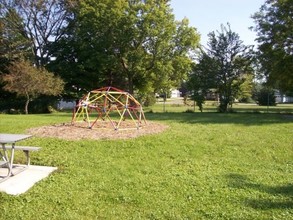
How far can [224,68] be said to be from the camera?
25531 mm

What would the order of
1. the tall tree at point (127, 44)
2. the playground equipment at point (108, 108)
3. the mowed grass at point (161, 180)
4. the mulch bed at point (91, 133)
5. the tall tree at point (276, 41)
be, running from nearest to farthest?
the mowed grass at point (161, 180)
the mulch bed at point (91, 133)
the playground equipment at point (108, 108)
the tall tree at point (276, 41)
the tall tree at point (127, 44)

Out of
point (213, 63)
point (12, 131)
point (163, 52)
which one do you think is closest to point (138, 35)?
point (163, 52)

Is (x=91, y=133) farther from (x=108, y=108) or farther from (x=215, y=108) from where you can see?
(x=215, y=108)

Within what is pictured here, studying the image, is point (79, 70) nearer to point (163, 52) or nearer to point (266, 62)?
point (163, 52)

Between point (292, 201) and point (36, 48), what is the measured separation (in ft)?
98.0

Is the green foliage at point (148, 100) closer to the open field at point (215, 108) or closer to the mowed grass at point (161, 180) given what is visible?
the open field at point (215, 108)

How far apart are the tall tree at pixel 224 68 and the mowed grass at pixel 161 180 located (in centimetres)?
1627

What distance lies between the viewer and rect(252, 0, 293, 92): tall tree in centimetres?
2123

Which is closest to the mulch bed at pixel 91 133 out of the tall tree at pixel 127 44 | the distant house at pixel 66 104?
the tall tree at pixel 127 44

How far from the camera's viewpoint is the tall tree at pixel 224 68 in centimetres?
2542

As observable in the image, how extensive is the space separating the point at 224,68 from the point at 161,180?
68.5 feet

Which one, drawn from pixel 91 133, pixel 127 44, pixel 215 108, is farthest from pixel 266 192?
pixel 215 108

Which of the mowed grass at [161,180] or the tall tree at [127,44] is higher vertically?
the tall tree at [127,44]

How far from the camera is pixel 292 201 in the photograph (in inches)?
199
